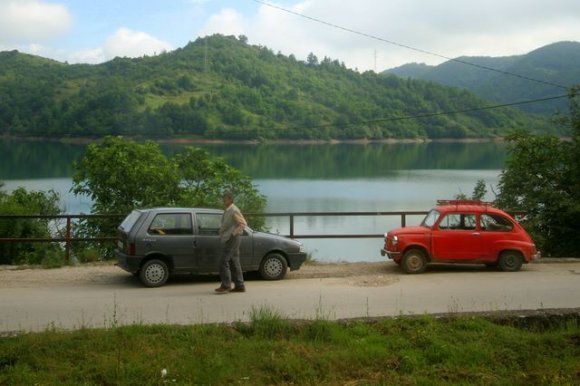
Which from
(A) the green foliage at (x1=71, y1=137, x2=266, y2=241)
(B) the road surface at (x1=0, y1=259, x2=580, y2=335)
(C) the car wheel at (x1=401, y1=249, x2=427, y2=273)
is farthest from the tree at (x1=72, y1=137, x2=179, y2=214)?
(C) the car wheel at (x1=401, y1=249, x2=427, y2=273)

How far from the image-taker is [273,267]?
12.4 m

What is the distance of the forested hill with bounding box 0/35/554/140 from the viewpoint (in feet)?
→ 145

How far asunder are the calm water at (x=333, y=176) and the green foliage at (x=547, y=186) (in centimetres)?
537

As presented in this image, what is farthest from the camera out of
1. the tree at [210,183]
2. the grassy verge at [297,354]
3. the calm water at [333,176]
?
the calm water at [333,176]

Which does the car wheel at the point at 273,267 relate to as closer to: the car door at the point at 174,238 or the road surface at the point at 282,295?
the road surface at the point at 282,295

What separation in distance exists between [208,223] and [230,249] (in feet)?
4.67

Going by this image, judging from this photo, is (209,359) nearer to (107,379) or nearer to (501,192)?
(107,379)

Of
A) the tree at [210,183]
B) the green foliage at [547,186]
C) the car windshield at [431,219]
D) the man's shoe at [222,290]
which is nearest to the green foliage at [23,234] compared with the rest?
the tree at [210,183]

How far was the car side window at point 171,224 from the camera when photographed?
38.2 ft

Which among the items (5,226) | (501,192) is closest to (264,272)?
(501,192)

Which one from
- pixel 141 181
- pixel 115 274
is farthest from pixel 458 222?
pixel 141 181

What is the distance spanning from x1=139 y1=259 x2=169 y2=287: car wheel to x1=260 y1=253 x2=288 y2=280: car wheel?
1.90 meters

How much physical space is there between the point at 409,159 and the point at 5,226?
210ft

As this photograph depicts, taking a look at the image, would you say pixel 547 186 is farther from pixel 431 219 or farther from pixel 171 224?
pixel 171 224
